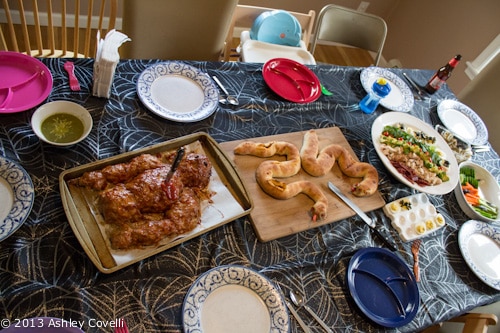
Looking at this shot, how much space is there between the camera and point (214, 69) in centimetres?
171

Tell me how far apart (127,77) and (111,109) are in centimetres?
19

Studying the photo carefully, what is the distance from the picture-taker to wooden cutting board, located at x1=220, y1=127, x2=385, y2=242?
1.31 metres

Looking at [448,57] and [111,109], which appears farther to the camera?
[448,57]

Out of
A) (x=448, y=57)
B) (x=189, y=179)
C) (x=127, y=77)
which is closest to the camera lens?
(x=189, y=179)

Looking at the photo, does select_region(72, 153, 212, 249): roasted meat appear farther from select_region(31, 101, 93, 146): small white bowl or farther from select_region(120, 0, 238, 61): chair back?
select_region(120, 0, 238, 61): chair back

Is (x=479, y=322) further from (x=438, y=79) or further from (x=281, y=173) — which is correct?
(x=438, y=79)

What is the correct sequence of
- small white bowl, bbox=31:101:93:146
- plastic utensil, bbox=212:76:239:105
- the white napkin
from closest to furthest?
small white bowl, bbox=31:101:93:146, the white napkin, plastic utensil, bbox=212:76:239:105

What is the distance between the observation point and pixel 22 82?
4.33ft

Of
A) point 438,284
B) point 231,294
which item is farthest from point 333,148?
point 231,294

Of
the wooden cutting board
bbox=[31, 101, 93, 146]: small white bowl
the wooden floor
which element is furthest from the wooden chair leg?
the wooden floor

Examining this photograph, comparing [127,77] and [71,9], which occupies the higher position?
[127,77]

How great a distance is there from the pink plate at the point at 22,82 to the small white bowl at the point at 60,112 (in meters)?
0.09

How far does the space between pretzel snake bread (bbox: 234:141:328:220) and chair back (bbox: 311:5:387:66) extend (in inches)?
45.6

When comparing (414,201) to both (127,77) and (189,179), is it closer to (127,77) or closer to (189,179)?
(189,179)
